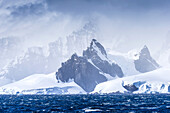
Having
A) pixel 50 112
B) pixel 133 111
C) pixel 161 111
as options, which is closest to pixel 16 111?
pixel 50 112

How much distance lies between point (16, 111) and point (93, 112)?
22697 millimetres

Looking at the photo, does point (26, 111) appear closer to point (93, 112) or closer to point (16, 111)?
point (16, 111)

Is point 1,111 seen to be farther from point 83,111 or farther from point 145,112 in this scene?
point 145,112

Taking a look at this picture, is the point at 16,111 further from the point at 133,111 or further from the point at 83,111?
the point at 133,111

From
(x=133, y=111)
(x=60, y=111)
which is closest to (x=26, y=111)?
(x=60, y=111)

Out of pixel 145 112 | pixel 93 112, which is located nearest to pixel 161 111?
pixel 145 112

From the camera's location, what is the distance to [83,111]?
98.2 metres

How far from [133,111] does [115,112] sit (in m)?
Answer: 5.59

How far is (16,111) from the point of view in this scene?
9906cm

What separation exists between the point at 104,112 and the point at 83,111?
672 centimetres

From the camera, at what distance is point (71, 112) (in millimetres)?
95375

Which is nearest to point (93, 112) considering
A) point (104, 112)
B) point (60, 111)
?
point (104, 112)

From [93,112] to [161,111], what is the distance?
1919 centimetres

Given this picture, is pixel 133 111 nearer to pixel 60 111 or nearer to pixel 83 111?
pixel 83 111
